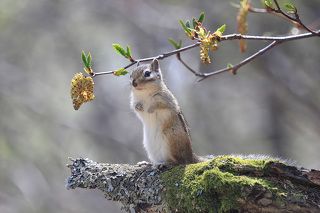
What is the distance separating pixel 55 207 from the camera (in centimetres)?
1112

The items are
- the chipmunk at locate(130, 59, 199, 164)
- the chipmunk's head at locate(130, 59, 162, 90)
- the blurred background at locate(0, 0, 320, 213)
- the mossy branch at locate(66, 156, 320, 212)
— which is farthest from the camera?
the blurred background at locate(0, 0, 320, 213)

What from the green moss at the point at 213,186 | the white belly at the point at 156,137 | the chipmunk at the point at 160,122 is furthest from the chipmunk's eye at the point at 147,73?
the green moss at the point at 213,186

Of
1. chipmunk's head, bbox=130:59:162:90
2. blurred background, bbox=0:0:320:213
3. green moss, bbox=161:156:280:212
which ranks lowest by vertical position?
green moss, bbox=161:156:280:212

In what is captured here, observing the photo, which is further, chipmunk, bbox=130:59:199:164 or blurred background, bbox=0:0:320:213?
blurred background, bbox=0:0:320:213

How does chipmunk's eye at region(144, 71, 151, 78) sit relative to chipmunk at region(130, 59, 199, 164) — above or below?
above

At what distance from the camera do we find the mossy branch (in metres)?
3.46

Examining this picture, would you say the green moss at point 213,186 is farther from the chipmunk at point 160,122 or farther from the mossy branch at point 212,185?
the chipmunk at point 160,122

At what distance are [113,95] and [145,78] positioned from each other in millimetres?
7850

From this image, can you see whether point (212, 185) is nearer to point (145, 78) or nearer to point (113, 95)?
point (145, 78)

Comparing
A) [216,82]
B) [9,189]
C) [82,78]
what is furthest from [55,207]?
[82,78]

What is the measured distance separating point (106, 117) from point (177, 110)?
7.85 meters

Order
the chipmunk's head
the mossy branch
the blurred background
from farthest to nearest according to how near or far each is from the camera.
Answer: the blurred background → the chipmunk's head → the mossy branch

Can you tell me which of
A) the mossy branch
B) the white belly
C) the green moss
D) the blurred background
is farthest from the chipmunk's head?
the blurred background

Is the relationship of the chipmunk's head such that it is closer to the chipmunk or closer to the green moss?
the chipmunk
